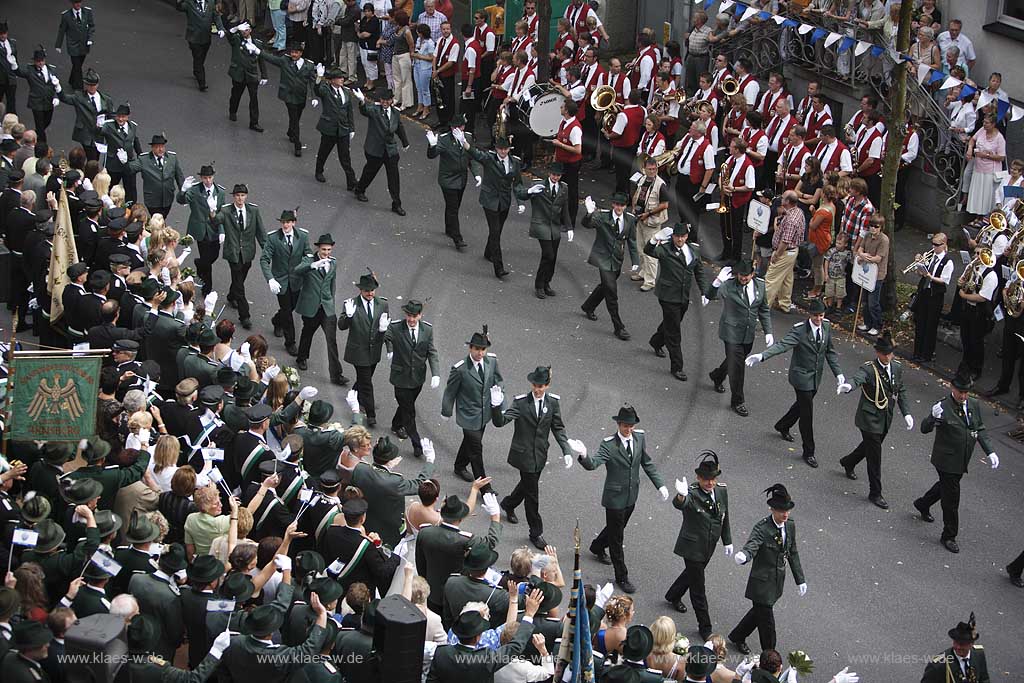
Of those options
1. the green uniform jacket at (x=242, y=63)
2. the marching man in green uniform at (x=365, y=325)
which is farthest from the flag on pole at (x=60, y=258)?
the green uniform jacket at (x=242, y=63)

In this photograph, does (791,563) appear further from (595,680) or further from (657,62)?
(657,62)

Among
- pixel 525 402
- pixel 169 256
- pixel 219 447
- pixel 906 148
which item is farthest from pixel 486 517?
pixel 906 148

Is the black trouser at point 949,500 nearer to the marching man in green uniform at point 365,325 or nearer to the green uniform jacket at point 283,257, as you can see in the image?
the marching man in green uniform at point 365,325

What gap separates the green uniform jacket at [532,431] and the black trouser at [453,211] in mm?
5816

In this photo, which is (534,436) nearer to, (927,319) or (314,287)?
(314,287)

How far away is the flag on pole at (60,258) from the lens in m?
13.7

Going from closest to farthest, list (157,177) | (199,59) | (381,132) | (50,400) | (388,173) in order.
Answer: (50,400), (157,177), (381,132), (388,173), (199,59)

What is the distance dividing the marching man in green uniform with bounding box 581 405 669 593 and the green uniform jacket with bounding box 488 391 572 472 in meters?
0.37

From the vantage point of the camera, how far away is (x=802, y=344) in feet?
47.1

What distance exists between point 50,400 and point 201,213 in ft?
17.8

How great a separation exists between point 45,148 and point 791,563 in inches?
393

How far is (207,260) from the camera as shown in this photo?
16.2 m

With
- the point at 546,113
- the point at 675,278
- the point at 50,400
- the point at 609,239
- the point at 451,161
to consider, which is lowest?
the point at 675,278

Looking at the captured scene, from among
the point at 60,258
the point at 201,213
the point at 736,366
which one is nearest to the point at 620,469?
the point at 736,366
